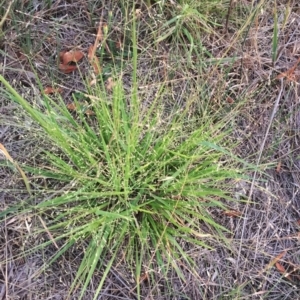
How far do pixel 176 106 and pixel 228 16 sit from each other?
34cm

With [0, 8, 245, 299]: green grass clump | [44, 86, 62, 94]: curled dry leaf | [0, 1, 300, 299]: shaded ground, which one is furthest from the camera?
[44, 86, 62, 94]: curled dry leaf

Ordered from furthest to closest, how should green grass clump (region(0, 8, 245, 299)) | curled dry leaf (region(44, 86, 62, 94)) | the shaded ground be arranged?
curled dry leaf (region(44, 86, 62, 94)), the shaded ground, green grass clump (region(0, 8, 245, 299))

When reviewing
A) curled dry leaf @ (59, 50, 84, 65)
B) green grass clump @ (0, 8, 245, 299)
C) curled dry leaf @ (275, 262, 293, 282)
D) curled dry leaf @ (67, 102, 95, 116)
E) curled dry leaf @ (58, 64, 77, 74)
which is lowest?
curled dry leaf @ (275, 262, 293, 282)

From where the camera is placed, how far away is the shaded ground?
1401 millimetres

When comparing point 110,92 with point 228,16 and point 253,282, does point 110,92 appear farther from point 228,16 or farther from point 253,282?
point 253,282

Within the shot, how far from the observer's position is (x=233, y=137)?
1487 mm

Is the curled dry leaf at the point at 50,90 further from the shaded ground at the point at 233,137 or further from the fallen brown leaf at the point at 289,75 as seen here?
the fallen brown leaf at the point at 289,75

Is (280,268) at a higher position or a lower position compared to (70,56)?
lower

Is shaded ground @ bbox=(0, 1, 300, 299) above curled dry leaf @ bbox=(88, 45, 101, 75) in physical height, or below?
below

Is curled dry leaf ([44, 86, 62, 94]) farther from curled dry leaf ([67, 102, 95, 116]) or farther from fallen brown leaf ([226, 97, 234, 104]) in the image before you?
fallen brown leaf ([226, 97, 234, 104])

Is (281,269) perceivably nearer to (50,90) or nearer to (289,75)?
(289,75)

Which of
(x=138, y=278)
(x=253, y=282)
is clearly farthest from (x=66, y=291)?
(x=253, y=282)

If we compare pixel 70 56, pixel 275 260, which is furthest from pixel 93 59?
pixel 275 260

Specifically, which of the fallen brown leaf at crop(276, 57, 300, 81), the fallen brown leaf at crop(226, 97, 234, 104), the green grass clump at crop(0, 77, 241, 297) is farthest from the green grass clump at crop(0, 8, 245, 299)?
the fallen brown leaf at crop(276, 57, 300, 81)
